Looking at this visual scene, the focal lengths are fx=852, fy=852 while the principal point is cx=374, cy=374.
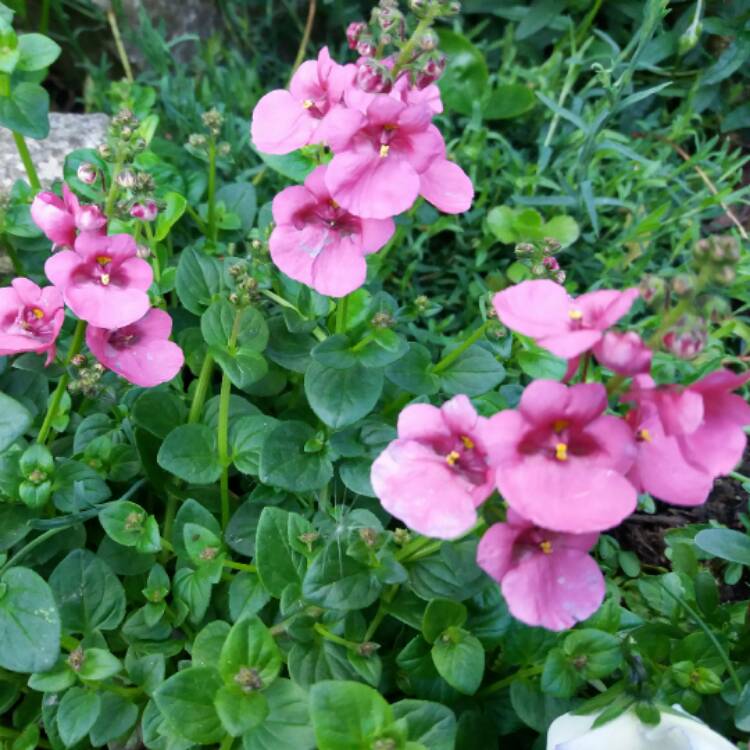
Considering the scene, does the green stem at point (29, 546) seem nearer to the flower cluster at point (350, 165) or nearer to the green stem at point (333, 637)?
the green stem at point (333, 637)

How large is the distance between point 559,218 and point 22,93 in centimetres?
122

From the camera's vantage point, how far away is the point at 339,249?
49.7 inches

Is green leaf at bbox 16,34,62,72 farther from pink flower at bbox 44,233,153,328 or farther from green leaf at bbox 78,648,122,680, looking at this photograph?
green leaf at bbox 78,648,122,680

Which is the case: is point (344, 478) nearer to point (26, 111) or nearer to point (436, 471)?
point (436, 471)

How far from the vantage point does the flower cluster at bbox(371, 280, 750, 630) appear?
2.78ft

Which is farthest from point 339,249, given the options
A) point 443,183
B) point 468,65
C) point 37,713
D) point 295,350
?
point 468,65

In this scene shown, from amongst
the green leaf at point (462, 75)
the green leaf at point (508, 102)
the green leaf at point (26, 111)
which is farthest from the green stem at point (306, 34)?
the green leaf at point (26, 111)

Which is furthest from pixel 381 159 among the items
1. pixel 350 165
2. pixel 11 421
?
pixel 11 421

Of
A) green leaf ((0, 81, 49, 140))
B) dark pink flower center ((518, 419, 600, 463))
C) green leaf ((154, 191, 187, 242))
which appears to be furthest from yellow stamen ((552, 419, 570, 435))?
green leaf ((0, 81, 49, 140))

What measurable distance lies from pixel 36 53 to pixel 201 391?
2.28ft

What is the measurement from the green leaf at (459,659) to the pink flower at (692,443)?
0.45 metres

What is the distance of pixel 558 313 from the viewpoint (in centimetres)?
92

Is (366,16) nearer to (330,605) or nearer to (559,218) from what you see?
(559,218)

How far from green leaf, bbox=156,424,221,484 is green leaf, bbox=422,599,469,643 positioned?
0.44 metres
